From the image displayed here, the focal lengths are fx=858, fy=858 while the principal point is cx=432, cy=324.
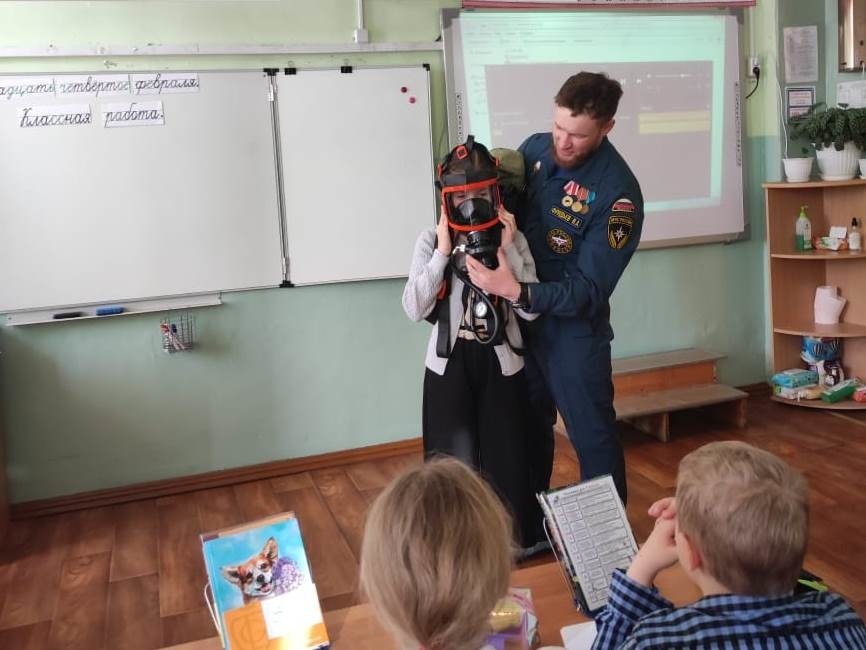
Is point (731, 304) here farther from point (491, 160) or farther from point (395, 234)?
point (491, 160)

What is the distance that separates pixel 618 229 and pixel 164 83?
189 cm

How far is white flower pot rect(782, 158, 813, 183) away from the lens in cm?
403

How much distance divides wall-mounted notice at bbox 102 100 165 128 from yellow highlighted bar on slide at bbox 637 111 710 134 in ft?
6.88

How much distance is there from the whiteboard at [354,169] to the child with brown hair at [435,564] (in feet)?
8.35

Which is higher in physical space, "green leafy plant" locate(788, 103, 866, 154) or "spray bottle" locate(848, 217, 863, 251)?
"green leafy plant" locate(788, 103, 866, 154)

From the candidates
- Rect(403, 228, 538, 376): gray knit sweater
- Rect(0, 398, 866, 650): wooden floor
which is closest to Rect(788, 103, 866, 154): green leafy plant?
Rect(0, 398, 866, 650): wooden floor

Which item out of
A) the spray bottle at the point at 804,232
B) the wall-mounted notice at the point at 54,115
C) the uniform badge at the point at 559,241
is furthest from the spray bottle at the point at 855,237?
the wall-mounted notice at the point at 54,115

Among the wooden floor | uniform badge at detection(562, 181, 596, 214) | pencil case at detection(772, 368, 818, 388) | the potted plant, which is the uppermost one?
the potted plant

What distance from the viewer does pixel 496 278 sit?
7.26 ft

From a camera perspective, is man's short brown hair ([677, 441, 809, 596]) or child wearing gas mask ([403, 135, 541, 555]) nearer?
man's short brown hair ([677, 441, 809, 596])

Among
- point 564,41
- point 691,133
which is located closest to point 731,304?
point 691,133

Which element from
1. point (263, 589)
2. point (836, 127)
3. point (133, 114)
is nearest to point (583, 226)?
point (263, 589)

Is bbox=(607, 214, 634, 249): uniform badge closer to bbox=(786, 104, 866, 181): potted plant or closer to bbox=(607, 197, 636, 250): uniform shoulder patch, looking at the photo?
bbox=(607, 197, 636, 250): uniform shoulder patch

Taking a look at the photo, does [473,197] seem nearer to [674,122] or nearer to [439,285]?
[439,285]
